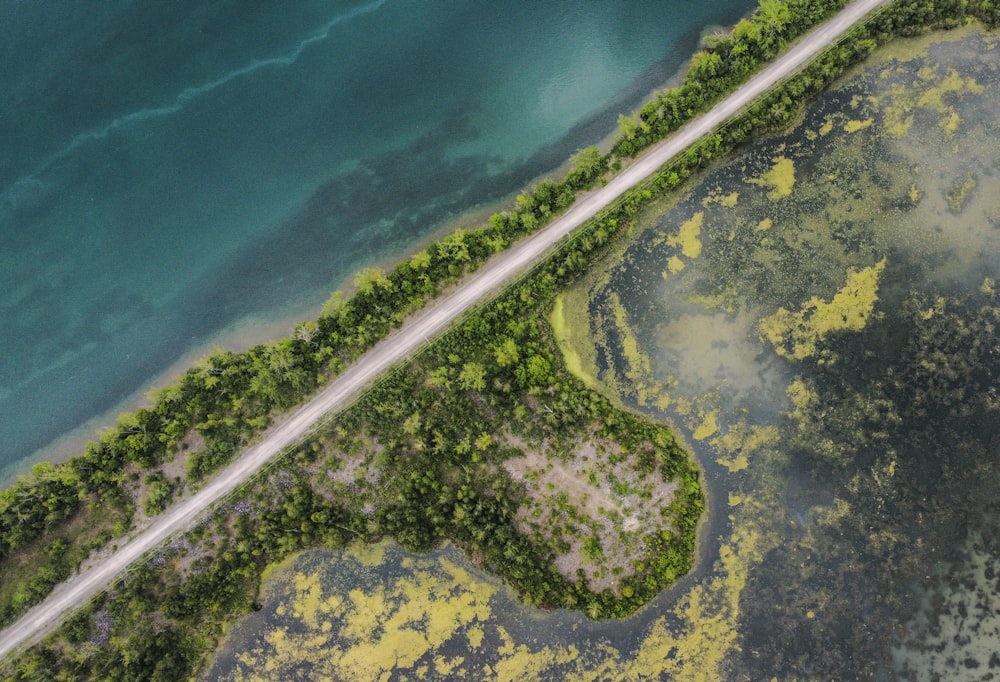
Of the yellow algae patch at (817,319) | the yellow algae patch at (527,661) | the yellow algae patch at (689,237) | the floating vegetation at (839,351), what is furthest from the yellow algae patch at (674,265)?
the yellow algae patch at (527,661)

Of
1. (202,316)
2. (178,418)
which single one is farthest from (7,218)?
(178,418)

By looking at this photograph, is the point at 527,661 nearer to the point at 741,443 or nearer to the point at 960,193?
the point at 741,443

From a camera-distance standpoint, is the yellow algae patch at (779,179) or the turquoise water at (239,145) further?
the turquoise water at (239,145)

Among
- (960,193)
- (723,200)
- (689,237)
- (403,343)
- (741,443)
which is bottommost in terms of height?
(741,443)

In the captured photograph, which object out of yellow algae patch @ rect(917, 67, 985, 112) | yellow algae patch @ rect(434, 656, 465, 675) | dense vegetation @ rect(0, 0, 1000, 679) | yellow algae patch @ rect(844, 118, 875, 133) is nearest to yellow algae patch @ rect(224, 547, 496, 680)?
yellow algae patch @ rect(434, 656, 465, 675)

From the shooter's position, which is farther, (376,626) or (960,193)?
(960,193)

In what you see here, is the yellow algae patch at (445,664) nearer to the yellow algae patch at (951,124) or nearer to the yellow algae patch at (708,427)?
the yellow algae patch at (708,427)

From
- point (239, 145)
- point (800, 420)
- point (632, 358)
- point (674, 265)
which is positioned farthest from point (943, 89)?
point (239, 145)
